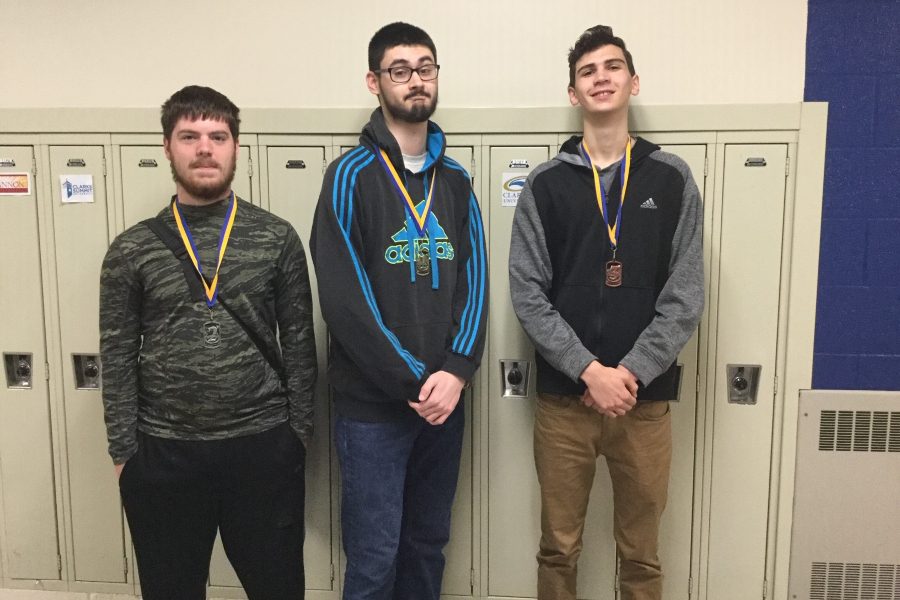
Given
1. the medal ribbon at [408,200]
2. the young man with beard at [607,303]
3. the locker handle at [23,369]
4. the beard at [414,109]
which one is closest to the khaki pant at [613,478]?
the young man with beard at [607,303]

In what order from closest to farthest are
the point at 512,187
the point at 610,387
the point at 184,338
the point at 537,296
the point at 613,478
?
the point at 184,338, the point at 610,387, the point at 537,296, the point at 613,478, the point at 512,187

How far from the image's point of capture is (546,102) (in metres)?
2.28

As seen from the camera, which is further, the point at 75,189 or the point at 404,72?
the point at 75,189

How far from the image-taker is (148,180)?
7.46 ft

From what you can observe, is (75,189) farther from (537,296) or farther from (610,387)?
(610,387)

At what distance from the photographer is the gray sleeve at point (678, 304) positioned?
180 cm

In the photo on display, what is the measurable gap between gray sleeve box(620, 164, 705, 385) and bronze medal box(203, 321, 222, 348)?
1200mm

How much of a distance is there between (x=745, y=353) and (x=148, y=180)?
7.74 feet

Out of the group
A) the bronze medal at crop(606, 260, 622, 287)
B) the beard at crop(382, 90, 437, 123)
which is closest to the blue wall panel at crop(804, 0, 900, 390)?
the bronze medal at crop(606, 260, 622, 287)

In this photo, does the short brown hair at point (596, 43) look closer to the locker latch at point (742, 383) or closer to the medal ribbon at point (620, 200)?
the medal ribbon at point (620, 200)

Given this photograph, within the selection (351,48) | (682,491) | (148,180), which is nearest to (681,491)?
(682,491)

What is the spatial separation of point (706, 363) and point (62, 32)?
9.30 ft

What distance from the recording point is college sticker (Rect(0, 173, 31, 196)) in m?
2.31

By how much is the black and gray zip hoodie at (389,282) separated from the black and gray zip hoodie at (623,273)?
205mm
